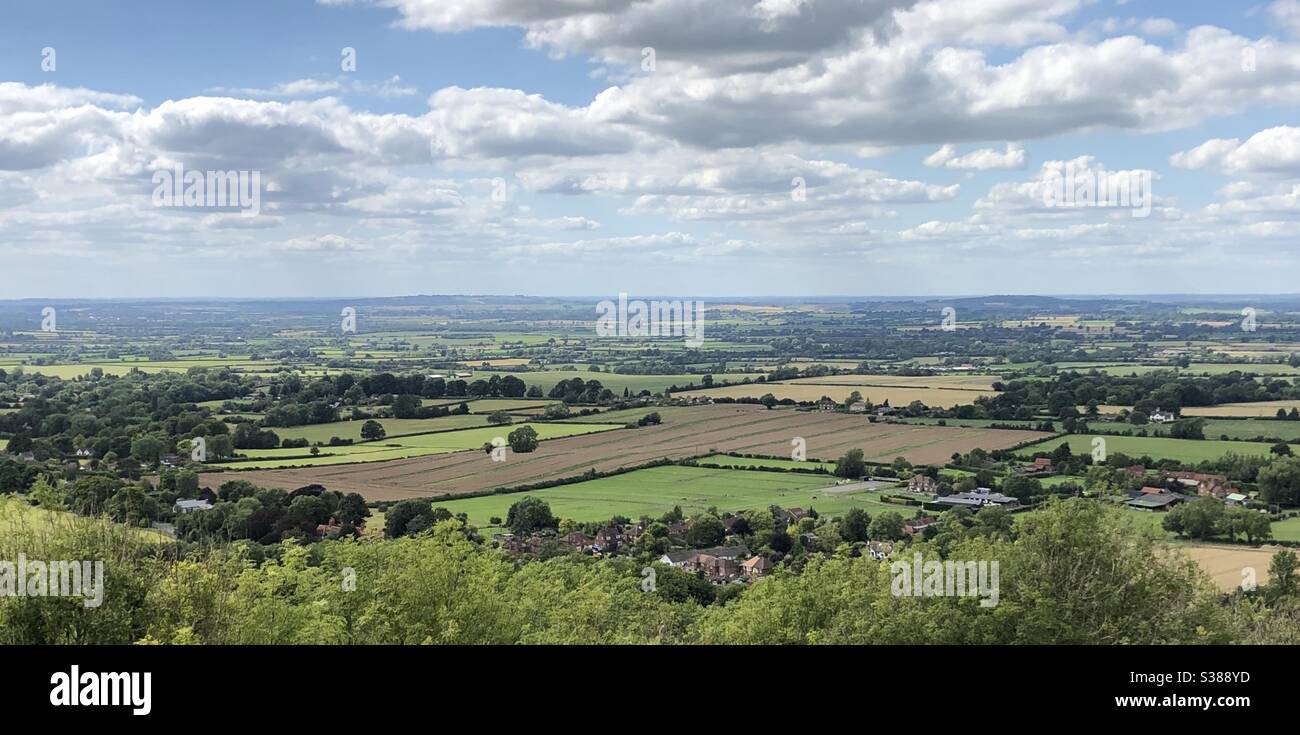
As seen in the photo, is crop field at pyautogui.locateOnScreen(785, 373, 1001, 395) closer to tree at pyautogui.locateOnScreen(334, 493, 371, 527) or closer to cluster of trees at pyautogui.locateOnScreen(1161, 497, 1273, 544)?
cluster of trees at pyautogui.locateOnScreen(1161, 497, 1273, 544)

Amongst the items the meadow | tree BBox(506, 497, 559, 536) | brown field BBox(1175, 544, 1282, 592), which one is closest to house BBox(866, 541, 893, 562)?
brown field BBox(1175, 544, 1282, 592)

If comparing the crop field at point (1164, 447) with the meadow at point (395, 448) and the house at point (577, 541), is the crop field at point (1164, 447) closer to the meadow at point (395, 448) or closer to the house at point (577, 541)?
the house at point (577, 541)
